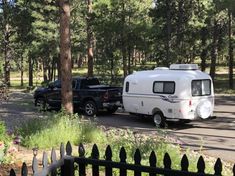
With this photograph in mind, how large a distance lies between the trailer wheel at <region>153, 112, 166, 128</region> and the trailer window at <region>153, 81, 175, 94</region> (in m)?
0.93

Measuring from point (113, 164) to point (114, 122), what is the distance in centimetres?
1557

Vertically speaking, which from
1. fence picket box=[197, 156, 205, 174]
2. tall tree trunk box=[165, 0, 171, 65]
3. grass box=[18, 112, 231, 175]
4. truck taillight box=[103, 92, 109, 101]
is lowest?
grass box=[18, 112, 231, 175]

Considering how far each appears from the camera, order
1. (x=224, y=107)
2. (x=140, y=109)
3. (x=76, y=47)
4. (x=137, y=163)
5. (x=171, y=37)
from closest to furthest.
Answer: (x=137, y=163) < (x=140, y=109) < (x=224, y=107) < (x=171, y=37) < (x=76, y=47)

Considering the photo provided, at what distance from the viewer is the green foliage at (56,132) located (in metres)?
11.2

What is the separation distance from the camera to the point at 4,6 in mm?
45625

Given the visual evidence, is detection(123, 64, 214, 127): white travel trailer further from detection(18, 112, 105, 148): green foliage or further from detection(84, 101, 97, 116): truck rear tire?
detection(18, 112, 105, 148): green foliage

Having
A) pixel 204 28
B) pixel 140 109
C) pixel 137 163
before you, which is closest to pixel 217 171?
pixel 137 163

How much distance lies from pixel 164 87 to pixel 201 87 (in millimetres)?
1448

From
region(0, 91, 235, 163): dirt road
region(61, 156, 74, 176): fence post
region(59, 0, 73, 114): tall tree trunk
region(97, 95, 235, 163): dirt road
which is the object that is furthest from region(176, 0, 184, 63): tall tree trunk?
region(61, 156, 74, 176): fence post

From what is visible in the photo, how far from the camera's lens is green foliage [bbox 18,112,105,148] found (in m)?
11.2

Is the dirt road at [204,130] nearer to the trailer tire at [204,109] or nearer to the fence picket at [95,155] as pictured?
the trailer tire at [204,109]

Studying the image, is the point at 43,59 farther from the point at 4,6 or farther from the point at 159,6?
the point at 159,6

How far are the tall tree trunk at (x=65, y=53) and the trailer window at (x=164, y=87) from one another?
4763mm

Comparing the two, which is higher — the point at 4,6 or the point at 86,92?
the point at 4,6
